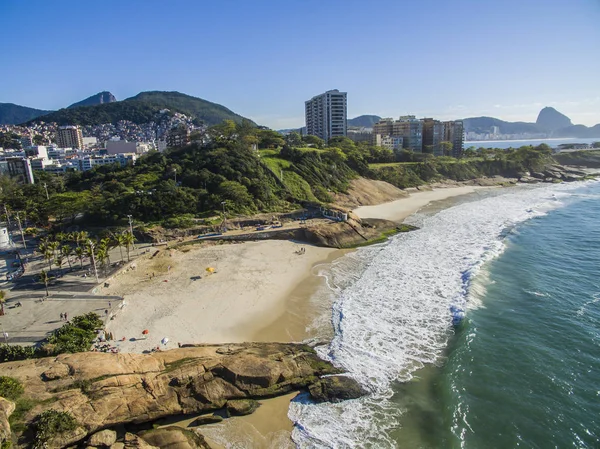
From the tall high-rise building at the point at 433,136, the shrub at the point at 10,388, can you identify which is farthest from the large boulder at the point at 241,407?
the tall high-rise building at the point at 433,136

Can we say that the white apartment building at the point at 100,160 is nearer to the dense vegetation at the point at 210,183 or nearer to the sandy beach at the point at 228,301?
the dense vegetation at the point at 210,183

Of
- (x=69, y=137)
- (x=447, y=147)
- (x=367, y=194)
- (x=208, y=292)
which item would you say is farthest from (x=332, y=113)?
(x=69, y=137)

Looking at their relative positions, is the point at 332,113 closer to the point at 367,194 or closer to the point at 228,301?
the point at 367,194

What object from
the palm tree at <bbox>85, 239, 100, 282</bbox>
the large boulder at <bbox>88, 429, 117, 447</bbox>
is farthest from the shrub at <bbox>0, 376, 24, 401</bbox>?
the palm tree at <bbox>85, 239, 100, 282</bbox>

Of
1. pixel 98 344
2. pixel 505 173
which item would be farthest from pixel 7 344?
pixel 505 173

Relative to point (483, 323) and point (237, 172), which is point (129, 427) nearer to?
point (483, 323)

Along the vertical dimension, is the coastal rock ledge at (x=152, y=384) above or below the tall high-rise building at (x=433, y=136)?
below
